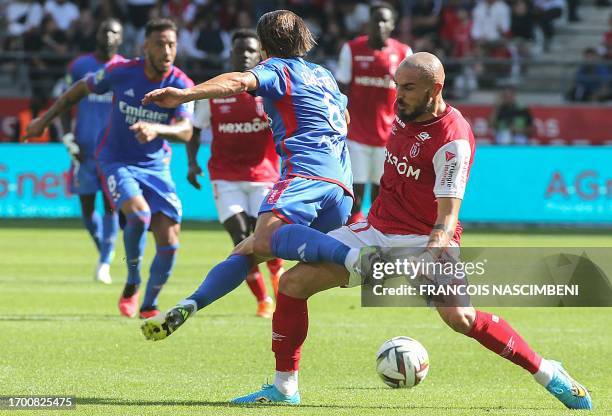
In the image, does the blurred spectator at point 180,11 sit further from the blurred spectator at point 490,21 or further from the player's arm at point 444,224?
the player's arm at point 444,224

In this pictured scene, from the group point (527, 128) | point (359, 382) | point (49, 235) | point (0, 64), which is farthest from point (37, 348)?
point (0, 64)

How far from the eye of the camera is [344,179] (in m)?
7.40

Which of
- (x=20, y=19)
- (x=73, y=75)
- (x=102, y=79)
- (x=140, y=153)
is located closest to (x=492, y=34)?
(x=20, y=19)

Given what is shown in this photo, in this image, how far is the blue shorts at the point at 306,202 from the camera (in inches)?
276

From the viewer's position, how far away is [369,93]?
1373cm

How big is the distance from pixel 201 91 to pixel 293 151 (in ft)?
3.52

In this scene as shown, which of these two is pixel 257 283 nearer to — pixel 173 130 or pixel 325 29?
pixel 173 130

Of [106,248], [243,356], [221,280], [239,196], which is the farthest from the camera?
[106,248]

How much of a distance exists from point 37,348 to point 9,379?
50.3 inches

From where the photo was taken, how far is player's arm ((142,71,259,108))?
620cm

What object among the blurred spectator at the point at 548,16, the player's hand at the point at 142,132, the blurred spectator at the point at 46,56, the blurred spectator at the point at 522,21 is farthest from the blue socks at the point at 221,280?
the blurred spectator at the point at 548,16

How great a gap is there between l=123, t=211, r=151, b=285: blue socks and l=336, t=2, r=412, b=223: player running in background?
12.1ft

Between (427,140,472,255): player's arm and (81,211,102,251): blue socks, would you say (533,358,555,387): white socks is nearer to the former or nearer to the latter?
(427,140,472,255): player's arm

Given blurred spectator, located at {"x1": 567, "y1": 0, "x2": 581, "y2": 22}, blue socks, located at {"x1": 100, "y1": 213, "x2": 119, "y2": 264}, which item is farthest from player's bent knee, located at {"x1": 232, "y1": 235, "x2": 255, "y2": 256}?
blurred spectator, located at {"x1": 567, "y1": 0, "x2": 581, "y2": 22}
